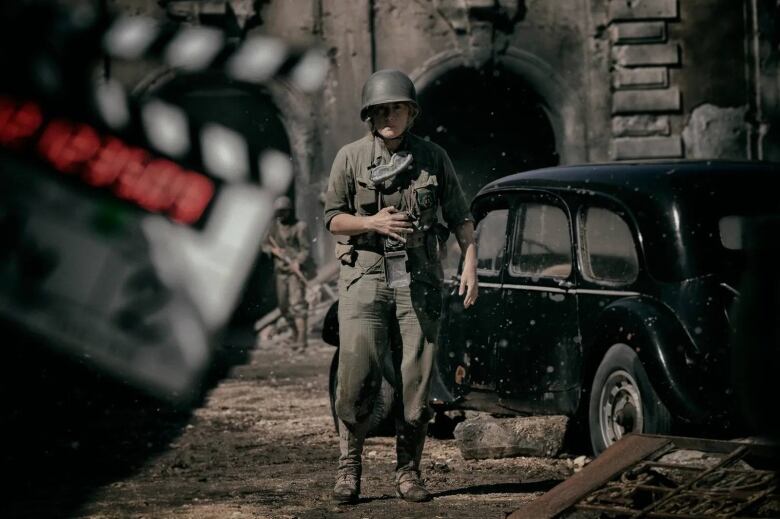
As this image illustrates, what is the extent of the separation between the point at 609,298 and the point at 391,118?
167 centimetres

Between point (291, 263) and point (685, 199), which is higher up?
point (291, 263)

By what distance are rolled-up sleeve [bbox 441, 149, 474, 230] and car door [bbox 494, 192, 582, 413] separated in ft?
3.81

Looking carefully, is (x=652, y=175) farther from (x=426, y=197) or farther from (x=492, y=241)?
(x=426, y=197)

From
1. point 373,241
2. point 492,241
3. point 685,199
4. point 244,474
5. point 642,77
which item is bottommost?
point 244,474

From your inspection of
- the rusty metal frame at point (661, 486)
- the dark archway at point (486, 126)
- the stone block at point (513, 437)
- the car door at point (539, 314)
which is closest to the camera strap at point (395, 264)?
the rusty metal frame at point (661, 486)

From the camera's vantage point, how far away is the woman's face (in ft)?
19.4

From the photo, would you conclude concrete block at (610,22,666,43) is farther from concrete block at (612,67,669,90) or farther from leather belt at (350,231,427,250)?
leather belt at (350,231,427,250)

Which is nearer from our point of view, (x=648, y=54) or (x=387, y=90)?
(x=387, y=90)

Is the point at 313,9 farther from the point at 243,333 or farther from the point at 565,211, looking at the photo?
the point at 565,211

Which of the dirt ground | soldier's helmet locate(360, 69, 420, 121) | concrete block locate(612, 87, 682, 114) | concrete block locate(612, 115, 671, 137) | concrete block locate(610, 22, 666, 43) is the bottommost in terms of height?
the dirt ground

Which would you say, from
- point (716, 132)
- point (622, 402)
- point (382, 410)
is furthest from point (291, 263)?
point (622, 402)

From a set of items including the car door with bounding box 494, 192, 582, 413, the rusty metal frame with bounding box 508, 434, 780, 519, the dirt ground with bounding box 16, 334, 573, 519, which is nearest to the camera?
the rusty metal frame with bounding box 508, 434, 780, 519

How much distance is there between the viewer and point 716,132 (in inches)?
668

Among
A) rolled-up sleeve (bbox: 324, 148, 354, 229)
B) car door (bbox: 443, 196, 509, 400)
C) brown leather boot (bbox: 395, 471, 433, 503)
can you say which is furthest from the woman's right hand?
car door (bbox: 443, 196, 509, 400)
